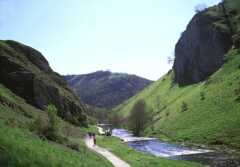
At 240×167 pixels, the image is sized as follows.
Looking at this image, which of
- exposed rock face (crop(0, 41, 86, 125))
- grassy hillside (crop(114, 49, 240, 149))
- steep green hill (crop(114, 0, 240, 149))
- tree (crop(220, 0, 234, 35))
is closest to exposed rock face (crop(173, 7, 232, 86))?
steep green hill (crop(114, 0, 240, 149))

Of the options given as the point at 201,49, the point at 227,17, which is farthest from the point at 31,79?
the point at 227,17

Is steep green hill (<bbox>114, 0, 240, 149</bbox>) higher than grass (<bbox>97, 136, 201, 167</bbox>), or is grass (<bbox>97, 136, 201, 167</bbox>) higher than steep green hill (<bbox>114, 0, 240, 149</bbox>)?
steep green hill (<bbox>114, 0, 240, 149</bbox>)

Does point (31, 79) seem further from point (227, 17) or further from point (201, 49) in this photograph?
point (227, 17)

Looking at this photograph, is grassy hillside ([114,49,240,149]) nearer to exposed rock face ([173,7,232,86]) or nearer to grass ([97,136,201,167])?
exposed rock face ([173,7,232,86])

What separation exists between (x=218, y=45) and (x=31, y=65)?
305 feet

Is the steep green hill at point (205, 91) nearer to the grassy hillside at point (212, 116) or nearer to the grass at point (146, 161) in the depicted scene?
the grassy hillside at point (212, 116)

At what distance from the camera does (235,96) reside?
94.1m

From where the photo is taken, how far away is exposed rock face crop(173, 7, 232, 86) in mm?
151750

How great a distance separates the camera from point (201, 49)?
164375 millimetres

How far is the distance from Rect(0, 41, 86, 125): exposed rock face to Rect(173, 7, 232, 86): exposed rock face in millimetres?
76583

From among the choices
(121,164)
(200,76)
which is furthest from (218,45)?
(121,164)

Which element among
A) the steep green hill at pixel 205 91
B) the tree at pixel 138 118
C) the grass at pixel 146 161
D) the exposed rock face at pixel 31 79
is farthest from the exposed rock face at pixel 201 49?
the grass at pixel 146 161

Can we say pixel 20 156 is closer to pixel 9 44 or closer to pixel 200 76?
pixel 9 44

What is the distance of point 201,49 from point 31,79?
10546 cm
